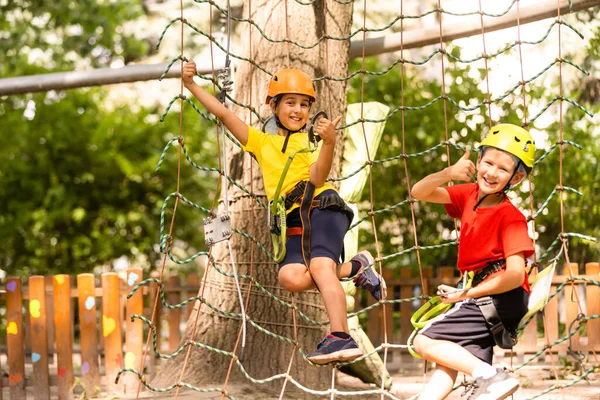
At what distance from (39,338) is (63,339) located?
0.15 m

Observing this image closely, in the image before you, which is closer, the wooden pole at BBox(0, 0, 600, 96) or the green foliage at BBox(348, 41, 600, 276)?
the wooden pole at BBox(0, 0, 600, 96)

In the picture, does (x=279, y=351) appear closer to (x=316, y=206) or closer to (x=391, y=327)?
(x=316, y=206)

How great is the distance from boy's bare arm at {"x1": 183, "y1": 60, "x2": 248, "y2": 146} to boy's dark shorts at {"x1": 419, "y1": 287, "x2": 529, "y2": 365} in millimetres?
1063

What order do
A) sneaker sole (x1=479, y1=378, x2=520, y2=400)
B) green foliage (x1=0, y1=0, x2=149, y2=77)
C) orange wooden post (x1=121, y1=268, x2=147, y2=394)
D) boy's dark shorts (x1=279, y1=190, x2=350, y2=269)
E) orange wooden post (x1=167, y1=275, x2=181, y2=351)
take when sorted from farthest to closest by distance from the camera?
green foliage (x1=0, y1=0, x2=149, y2=77), orange wooden post (x1=167, y1=275, x2=181, y2=351), orange wooden post (x1=121, y1=268, x2=147, y2=394), boy's dark shorts (x1=279, y1=190, x2=350, y2=269), sneaker sole (x1=479, y1=378, x2=520, y2=400)

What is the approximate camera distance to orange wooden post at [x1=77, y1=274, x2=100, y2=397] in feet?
16.0

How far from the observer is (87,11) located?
8.65 meters

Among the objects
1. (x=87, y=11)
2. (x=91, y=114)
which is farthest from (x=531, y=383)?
(x=87, y=11)

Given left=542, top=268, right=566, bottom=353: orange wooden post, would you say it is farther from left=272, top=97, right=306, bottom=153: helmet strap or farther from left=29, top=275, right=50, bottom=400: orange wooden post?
left=29, top=275, right=50, bottom=400: orange wooden post

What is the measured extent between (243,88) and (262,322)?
3.82 ft

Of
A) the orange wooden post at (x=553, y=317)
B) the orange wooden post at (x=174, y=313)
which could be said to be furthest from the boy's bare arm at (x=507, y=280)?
the orange wooden post at (x=174, y=313)

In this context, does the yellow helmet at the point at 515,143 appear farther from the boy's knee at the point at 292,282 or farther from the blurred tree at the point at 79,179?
the blurred tree at the point at 79,179

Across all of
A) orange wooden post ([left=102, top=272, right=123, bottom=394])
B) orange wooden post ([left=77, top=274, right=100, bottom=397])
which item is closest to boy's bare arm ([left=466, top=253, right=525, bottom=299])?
orange wooden post ([left=102, top=272, right=123, bottom=394])

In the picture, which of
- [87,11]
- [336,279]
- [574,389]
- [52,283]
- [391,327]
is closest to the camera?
[336,279]

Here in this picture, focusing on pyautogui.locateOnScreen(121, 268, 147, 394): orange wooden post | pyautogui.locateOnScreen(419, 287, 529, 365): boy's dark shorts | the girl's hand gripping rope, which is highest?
the girl's hand gripping rope
